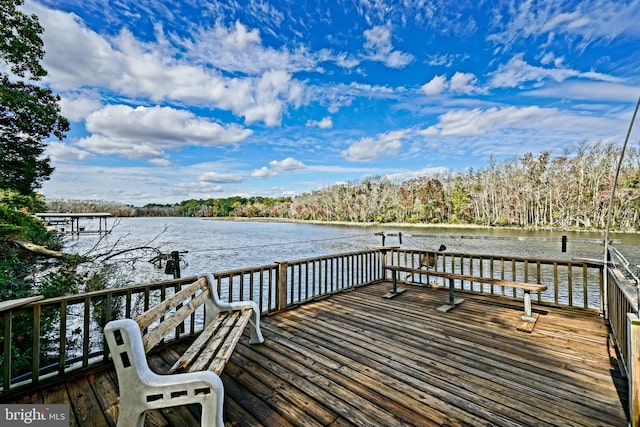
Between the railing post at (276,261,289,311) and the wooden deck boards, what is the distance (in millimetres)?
305

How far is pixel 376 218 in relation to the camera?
46.0 meters

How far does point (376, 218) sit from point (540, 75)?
3457 cm

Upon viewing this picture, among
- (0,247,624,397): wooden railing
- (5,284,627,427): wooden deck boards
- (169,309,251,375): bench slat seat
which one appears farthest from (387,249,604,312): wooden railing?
(169,309,251,375): bench slat seat

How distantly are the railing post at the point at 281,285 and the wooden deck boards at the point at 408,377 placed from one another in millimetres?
305

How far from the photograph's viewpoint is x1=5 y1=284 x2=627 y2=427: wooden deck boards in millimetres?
1833

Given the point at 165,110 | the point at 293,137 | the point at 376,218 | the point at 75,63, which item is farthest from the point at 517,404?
the point at 376,218

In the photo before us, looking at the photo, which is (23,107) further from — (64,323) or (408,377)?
(408,377)

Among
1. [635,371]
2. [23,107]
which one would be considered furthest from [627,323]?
[23,107]

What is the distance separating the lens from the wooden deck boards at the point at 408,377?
1.83 m

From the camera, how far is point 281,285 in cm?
390

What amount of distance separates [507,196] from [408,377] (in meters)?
39.1

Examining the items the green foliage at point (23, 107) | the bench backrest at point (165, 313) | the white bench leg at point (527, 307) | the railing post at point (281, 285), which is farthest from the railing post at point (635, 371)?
the green foliage at point (23, 107)

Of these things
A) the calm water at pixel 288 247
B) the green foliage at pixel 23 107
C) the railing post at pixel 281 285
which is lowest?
the calm water at pixel 288 247

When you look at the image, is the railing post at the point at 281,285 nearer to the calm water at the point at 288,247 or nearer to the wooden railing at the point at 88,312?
the wooden railing at the point at 88,312
